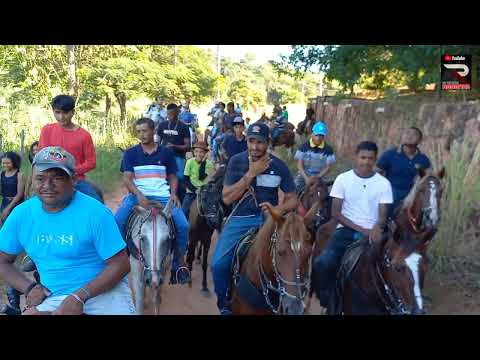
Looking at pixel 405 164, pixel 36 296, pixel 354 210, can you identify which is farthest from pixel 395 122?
pixel 36 296

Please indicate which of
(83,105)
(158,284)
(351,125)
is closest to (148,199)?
(158,284)

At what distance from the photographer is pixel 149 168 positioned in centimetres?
627

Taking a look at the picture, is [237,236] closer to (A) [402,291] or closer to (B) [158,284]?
(B) [158,284]

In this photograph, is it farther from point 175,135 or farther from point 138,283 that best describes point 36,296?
point 175,135

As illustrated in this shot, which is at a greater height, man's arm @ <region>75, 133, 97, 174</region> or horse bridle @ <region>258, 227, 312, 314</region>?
man's arm @ <region>75, 133, 97, 174</region>

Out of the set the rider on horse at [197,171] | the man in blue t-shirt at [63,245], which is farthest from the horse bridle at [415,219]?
the rider on horse at [197,171]

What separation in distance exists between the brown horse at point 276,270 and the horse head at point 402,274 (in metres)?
0.70

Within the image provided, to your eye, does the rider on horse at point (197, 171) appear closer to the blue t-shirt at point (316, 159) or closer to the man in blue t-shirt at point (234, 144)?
the man in blue t-shirt at point (234, 144)

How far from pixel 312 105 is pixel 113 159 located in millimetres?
11951

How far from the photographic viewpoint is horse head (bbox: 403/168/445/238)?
4246 mm

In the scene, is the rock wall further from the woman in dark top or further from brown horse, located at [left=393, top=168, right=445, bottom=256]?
the woman in dark top

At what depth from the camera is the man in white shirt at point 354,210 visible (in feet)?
16.9

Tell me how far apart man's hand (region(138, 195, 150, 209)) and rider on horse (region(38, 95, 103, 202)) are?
0.54m

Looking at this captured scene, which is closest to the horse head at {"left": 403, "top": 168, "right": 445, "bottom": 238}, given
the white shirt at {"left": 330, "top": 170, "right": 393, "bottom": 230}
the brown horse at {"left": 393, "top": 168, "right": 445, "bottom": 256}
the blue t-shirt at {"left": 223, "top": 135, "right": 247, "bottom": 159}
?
the brown horse at {"left": 393, "top": 168, "right": 445, "bottom": 256}
